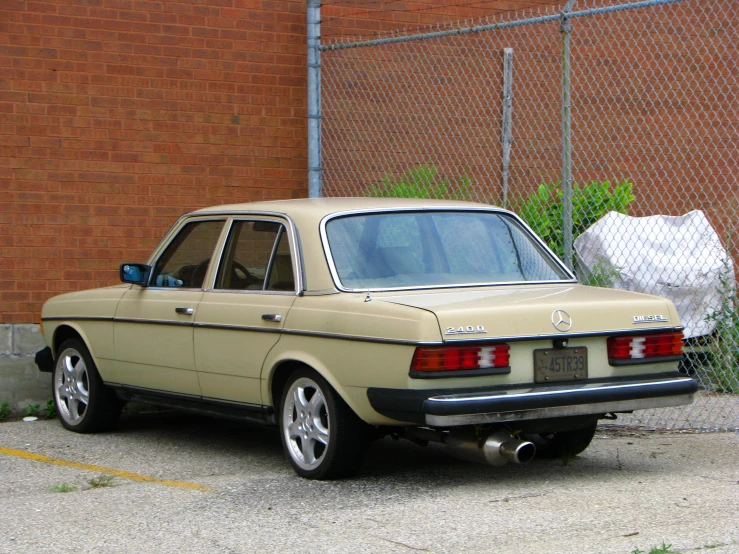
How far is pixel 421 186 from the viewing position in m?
10.9

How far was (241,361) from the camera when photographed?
22.5 feet

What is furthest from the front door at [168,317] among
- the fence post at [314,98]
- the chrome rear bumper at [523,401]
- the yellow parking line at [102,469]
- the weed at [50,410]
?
the fence post at [314,98]

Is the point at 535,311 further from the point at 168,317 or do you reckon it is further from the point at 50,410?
the point at 50,410

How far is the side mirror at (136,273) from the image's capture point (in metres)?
7.77

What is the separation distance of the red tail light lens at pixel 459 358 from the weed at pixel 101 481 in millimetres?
1977

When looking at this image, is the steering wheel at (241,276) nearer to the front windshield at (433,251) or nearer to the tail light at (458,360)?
the front windshield at (433,251)

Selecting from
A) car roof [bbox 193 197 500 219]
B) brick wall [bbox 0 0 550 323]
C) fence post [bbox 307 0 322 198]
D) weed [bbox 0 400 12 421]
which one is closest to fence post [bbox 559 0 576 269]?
car roof [bbox 193 197 500 219]

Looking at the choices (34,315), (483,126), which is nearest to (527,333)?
(34,315)

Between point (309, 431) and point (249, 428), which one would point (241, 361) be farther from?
point (249, 428)

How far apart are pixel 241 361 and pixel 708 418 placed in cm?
376

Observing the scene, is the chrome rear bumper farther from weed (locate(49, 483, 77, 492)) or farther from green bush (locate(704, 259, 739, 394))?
green bush (locate(704, 259, 739, 394))

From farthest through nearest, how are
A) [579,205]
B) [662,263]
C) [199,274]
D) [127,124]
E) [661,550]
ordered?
[579,205]
[662,263]
[127,124]
[199,274]
[661,550]

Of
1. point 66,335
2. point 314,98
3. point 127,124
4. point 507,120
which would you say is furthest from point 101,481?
point 507,120

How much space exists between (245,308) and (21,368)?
11.0 ft
